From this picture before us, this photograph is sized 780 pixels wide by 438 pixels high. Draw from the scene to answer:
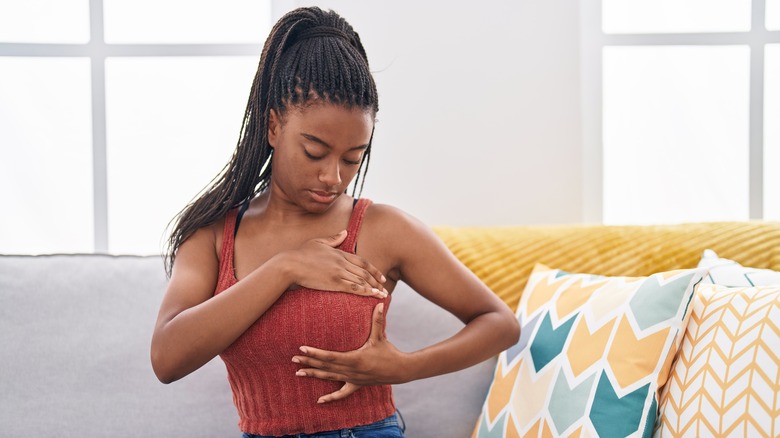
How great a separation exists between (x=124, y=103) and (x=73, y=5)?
1.12 feet

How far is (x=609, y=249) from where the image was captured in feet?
5.63

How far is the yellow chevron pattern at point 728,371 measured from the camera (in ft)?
3.72

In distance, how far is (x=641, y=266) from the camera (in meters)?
1.68

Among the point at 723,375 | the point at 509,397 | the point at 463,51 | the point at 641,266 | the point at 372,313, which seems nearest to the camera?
the point at 723,375

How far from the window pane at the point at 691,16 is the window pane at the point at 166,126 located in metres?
1.22

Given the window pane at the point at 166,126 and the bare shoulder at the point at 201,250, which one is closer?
the bare shoulder at the point at 201,250

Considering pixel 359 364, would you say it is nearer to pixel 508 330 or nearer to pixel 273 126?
pixel 508 330

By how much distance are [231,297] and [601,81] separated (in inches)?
56.5

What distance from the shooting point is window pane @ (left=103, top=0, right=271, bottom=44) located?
2.31 meters

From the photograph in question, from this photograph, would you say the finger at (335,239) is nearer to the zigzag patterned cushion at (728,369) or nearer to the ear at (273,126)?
the ear at (273,126)

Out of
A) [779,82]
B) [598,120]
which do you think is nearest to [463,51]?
[598,120]

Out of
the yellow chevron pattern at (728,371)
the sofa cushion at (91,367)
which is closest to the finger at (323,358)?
the sofa cushion at (91,367)

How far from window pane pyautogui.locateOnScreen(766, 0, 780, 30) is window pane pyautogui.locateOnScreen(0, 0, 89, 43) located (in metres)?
2.10

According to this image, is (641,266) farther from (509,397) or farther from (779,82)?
(779,82)
